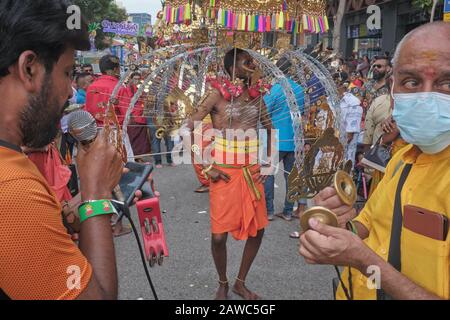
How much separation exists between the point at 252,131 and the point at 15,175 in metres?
2.19

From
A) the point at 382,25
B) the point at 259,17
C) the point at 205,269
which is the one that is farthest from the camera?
the point at 382,25

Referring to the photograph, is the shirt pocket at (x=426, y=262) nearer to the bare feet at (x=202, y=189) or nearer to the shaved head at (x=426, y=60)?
the shaved head at (x=426, y=60)

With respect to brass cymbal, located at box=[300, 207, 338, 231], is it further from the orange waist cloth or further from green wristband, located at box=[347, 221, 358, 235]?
the orange waist cloth

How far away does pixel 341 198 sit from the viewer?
4.21 ft

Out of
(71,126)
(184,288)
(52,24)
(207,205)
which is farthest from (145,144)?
(52,24)

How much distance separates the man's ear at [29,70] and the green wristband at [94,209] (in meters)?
0.34

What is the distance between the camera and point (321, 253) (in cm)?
110

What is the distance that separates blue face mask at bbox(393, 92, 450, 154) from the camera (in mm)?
1200

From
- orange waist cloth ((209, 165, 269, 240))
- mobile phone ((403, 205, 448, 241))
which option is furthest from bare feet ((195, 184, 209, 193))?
mobile phone ((403, 205, 448, 241))

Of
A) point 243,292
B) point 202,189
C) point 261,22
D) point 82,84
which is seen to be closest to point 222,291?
point 243,292

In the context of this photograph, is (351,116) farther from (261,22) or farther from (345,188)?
(345,188)

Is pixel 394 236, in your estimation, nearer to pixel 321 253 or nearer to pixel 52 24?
pixel 321 253

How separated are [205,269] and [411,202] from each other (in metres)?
2.39

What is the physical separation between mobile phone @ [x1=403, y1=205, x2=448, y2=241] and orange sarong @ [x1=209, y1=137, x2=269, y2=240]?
170 cm
